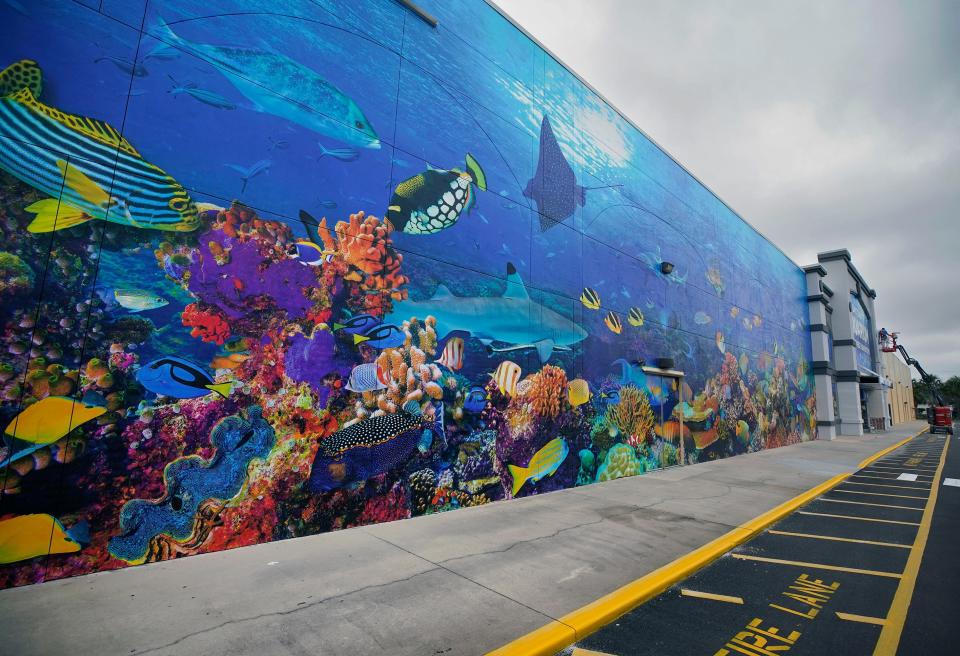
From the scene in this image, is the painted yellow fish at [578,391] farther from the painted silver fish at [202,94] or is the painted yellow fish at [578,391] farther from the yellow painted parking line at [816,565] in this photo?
the painted silver fish at [202,94]

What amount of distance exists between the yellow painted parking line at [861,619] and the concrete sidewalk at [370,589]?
5.13 feet

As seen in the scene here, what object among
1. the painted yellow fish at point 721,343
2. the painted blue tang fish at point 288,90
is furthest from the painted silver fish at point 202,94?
the painted yellow fish at point 721,343

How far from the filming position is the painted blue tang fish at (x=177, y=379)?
4629 millimetres

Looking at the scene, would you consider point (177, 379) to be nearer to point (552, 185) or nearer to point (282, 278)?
point (282, 278)

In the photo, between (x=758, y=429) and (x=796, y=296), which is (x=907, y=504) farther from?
(x=796, y=296)

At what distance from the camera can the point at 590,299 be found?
10.5 metres

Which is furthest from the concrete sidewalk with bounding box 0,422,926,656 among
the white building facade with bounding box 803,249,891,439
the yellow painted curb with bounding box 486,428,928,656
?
the white building facade with bounding box 803,249,891,439

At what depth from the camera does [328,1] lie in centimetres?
647

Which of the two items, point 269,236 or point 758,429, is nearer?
point 269,236

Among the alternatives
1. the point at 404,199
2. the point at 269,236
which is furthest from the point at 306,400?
the point at 404,199

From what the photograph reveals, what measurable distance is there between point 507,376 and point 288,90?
571 cm

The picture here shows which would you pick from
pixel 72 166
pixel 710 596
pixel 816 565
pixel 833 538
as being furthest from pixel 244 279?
pixel 833 538

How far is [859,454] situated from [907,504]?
1174 cm

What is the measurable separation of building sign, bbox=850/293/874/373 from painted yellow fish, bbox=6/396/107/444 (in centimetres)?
4058
